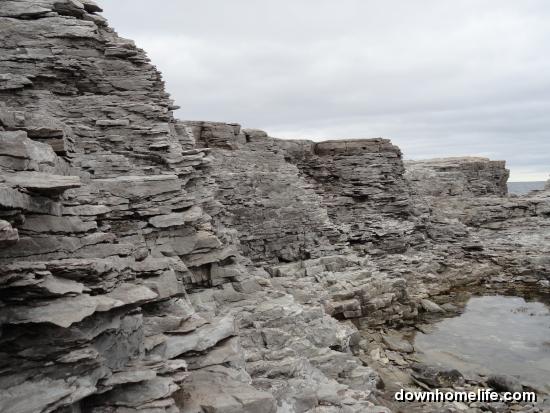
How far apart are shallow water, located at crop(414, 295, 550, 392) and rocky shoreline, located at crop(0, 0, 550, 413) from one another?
7.37 feet

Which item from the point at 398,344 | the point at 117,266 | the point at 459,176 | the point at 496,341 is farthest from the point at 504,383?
the point at 459,176

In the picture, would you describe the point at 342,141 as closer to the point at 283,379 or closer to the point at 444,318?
the point at 444,318

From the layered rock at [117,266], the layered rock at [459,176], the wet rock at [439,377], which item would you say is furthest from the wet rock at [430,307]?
the layered rock at [459,176]

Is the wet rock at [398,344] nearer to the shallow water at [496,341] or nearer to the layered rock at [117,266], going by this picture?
the shallow water at [496,341]

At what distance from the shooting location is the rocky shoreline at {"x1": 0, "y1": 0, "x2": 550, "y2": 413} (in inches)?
351

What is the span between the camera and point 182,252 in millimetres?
17859

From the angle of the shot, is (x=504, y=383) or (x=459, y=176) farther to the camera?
(x=459, y=176)

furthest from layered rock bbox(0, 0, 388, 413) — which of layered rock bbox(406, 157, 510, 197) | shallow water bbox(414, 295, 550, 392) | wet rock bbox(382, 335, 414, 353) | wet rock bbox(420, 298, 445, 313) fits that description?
layered rock bbox(406, 157, 510, 197)

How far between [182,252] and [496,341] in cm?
1968

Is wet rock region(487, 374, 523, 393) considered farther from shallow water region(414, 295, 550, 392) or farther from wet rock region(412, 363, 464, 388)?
wet rock region(412, 363, 464, 388)

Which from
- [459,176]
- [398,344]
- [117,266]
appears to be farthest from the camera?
[459,176]

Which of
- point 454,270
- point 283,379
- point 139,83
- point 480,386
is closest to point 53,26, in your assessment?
point 139,83

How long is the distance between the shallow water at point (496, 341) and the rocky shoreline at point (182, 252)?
88.5 inches

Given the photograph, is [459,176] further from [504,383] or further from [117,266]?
[117,266]
